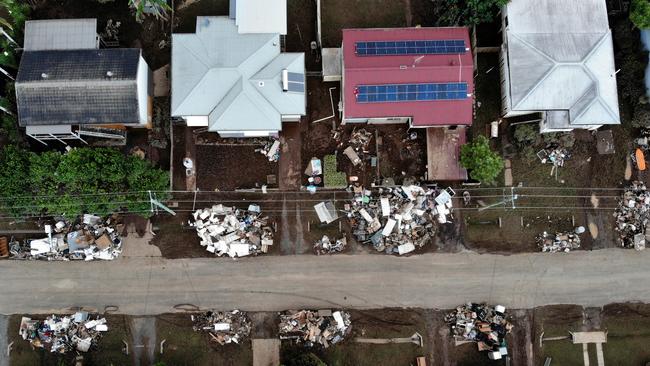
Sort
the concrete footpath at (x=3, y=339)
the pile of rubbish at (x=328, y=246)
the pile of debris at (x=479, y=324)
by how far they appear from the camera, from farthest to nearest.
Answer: the pile of rubbish at (x=328, y=246), the pile of debris at (x=479, y=324), the concrete footpath at (x=3, y=339)

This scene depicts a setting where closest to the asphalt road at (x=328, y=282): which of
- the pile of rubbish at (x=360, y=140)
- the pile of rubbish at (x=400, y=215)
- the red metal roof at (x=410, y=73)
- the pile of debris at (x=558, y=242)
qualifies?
the pile of debris at (x=558, y=242)

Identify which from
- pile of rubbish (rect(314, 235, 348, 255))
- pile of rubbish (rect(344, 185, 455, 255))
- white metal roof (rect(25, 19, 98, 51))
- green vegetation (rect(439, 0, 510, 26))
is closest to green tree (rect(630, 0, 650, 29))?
green vegetation (rect(439, 0, 510, 26))

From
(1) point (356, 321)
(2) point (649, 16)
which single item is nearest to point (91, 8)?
(1) point (356, 321)

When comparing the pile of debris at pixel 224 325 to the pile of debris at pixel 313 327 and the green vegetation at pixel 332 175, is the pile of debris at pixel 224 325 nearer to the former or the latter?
the pile of debris at pixel 313 327

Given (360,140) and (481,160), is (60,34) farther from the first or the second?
(481,160)

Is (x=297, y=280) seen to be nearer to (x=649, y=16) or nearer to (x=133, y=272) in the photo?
(x=133, y=272)
